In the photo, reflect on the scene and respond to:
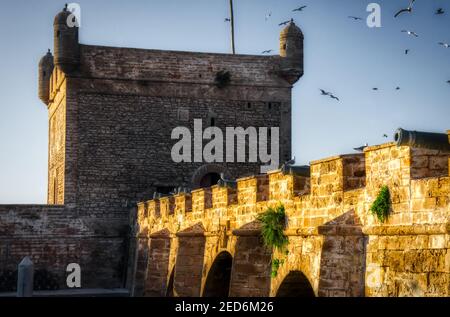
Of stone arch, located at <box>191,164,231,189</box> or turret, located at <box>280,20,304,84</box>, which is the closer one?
stone arch, located at <box>191,164,231,189</box>

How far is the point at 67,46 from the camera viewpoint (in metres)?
27.7

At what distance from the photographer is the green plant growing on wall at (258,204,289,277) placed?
11.8 meters

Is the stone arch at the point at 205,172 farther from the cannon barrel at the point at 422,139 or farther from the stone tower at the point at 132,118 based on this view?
the cannon barrel at the point at 422,139

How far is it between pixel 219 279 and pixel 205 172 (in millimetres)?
13173

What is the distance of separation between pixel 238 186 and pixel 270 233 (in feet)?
6.80

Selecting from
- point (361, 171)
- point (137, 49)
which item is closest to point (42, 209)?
point (137, 49)

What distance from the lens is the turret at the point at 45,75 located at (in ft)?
110

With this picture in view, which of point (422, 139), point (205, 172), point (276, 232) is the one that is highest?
point (205, 172)

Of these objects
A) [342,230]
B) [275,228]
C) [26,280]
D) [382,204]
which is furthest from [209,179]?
[382,204]

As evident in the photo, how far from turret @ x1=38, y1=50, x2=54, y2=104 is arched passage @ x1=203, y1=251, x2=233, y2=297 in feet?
63.7

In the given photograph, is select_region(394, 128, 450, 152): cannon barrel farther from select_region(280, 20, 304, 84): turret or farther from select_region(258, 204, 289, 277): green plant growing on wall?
select_region(280, 20, 304, 84): turret

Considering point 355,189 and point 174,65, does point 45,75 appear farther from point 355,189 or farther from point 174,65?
point 355,189

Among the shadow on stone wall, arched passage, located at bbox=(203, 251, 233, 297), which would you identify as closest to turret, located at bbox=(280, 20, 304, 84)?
arched passage, located at bbox=(203, 251, 233, 297)

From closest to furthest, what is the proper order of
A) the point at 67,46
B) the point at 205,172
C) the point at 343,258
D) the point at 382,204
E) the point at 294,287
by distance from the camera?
the point at 382,204 → the point at 343,258 → the point at 294,287 → the point at 67,46 → the point at 205,172
